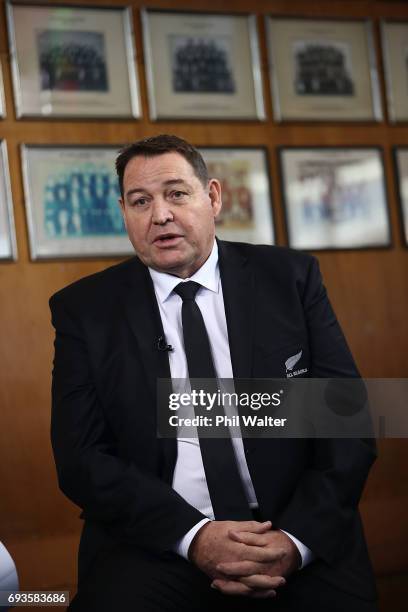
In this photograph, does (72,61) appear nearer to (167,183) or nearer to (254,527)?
(167,183)

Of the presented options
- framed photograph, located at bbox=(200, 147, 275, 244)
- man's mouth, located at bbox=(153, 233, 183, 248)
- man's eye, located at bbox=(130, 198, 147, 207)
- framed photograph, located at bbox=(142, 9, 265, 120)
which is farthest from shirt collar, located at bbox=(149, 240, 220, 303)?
framed photograph, located at bbox=(142, 9, 265, 120)

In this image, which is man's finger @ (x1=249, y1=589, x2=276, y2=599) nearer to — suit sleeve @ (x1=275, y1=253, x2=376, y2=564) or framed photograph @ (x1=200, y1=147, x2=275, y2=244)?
suit sleeve @ (x1=275, y1=253, x2=376, y2=564)

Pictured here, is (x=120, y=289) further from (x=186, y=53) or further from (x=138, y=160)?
(x=186, y=53)

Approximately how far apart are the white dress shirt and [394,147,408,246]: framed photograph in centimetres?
226

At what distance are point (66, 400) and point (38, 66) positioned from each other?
227 centimetres

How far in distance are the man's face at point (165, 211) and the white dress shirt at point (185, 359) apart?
76 millimetres

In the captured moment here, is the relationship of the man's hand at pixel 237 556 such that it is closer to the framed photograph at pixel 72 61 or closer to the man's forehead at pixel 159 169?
the man's forehead at pixel 159 169

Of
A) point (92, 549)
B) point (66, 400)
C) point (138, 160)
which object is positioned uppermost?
point (138, 160)

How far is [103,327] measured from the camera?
283cm

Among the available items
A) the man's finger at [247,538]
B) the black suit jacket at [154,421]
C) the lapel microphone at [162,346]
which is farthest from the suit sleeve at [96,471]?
the lapel microphone at [162,346]

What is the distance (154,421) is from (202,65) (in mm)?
2610

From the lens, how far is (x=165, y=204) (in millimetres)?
2789

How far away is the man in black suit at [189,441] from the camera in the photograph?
2.54 m

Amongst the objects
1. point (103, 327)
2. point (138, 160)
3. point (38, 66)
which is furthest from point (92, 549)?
point (38, 66)
